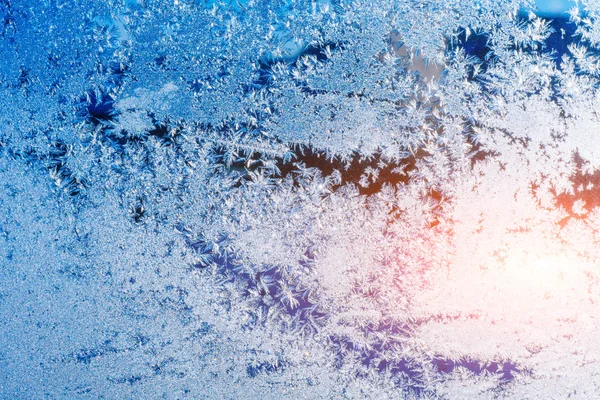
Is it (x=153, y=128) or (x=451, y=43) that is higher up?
(x=451, y=43)

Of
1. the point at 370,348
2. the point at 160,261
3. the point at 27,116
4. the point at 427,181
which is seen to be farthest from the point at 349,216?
the point at 27,116

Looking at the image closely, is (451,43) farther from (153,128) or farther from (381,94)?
(153,128)

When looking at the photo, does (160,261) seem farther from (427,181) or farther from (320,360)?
(427,181)

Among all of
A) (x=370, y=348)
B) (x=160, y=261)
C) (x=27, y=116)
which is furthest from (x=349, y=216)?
(x=27, y=116)

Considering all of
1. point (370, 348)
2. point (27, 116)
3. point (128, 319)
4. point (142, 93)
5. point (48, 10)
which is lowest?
point (128, 319)

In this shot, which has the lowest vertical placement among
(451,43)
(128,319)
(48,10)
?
(128,319)

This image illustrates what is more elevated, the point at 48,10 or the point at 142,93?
the point at 48,10
